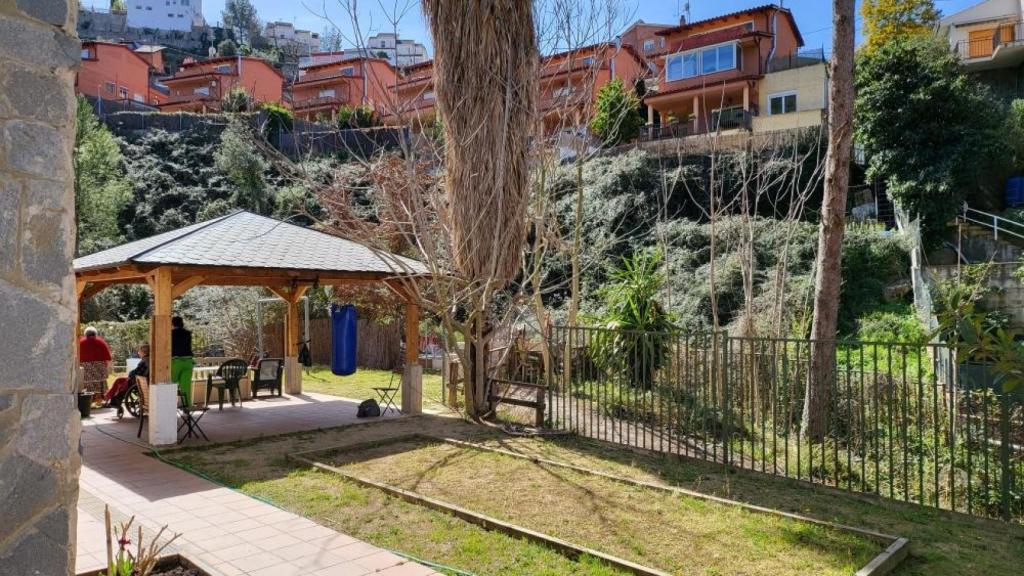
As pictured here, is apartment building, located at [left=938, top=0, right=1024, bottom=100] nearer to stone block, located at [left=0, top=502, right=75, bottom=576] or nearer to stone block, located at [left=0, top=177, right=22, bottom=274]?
stone block, located at [left=0, top=177, right=22, bottom=274]

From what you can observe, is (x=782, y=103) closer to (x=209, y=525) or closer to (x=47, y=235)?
(x=209, y=525)

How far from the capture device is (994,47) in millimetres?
25641

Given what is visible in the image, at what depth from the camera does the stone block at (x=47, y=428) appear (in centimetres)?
215

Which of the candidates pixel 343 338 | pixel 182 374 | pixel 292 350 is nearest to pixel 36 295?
pixel 182 374

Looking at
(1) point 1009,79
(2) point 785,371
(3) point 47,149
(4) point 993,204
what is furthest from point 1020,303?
(3) point 47,149

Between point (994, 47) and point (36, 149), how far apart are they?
106ft

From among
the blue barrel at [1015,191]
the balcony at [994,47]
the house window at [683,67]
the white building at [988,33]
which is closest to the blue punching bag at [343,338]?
the blue barrel at [1015,191]

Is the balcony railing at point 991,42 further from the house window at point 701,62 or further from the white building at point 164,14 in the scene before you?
the white building at point 164,14

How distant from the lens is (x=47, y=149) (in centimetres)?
223

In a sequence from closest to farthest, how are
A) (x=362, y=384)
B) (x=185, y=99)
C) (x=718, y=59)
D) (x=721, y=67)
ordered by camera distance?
(x=362, y=384), (x=721, y=67), (x=718, y=59), (x=185, y=99)

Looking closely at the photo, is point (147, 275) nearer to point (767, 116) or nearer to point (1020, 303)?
point (1020, 303)

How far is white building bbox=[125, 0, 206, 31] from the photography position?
90.4 m

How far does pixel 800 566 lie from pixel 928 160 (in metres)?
18.5

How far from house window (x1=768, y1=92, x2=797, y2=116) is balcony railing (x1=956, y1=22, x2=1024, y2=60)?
235 inches
